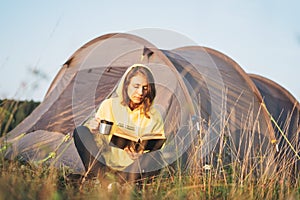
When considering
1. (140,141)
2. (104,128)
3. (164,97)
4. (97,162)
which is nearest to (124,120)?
(140,141)

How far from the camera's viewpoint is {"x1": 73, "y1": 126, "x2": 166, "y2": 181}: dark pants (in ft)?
11.8

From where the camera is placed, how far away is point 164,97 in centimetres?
476

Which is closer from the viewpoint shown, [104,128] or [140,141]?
[104,128]

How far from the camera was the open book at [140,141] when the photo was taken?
393cm

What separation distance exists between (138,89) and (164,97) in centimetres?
76

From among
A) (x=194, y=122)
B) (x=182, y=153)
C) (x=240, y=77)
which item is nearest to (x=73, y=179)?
(x=182, y=153)

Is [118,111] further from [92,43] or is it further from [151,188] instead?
[92,43]

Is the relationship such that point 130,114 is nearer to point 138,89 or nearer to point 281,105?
point 138,89

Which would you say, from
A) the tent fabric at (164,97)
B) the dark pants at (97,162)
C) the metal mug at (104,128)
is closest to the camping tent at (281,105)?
the tent fabric at (164,97)

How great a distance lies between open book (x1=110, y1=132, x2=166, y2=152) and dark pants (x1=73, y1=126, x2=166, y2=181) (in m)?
0.23

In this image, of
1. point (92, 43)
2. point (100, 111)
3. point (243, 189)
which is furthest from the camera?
point (92, 43)

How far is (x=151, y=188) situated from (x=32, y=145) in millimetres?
2161

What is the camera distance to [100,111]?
157 inches

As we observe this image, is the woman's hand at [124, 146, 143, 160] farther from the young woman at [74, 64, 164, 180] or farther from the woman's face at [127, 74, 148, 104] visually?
the woman's face at [127, 74, 148, 104]
